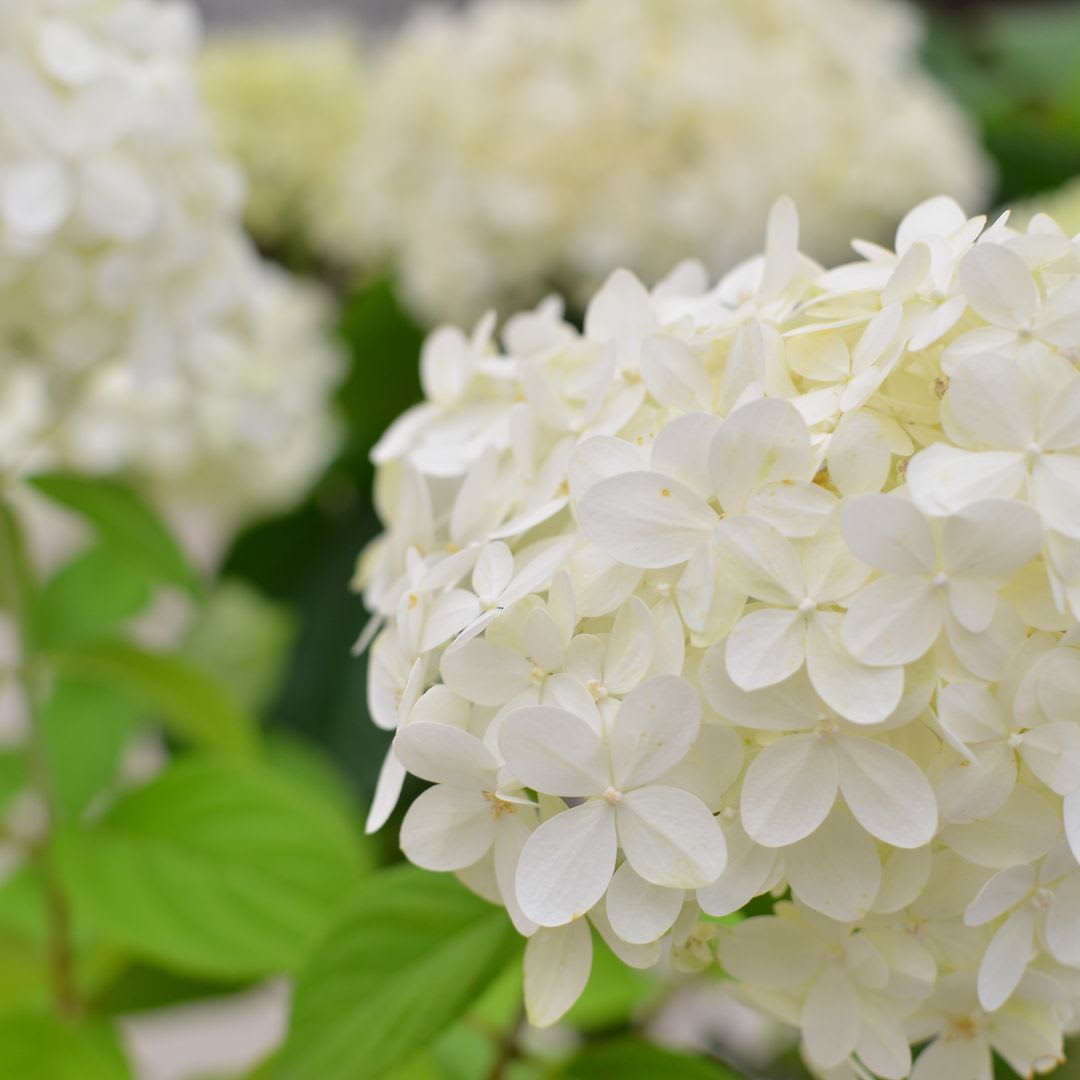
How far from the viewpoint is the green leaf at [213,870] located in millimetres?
477

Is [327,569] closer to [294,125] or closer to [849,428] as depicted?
[294,125]

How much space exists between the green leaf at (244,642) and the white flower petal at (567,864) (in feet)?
3.05

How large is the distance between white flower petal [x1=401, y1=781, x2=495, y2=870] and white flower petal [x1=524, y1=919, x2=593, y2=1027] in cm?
2

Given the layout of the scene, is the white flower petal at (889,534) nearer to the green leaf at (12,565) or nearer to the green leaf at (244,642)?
the green leaf at (12,565)

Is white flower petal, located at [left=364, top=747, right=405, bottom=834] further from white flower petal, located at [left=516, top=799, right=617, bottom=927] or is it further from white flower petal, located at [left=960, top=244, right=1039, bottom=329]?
white flower petal, located at [left=960, top=244, right=1039, bottom=329]

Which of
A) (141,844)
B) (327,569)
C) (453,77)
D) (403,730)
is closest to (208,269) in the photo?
(141,844)

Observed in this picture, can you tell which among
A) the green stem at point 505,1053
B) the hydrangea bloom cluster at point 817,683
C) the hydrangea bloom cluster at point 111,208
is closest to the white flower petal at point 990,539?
the hydrangea bloom cluster at point 817,683

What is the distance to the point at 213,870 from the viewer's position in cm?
51

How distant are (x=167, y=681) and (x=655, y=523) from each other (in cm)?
37

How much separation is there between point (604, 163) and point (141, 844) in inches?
21.7

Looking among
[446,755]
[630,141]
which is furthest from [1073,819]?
[630,141]

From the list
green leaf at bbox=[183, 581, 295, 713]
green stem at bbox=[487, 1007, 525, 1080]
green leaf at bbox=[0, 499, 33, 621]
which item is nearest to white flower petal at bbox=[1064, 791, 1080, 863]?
green stem at bbox=[487, 1007, 525, 1080]

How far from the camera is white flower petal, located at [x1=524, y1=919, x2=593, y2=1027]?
→ 0.28 metres

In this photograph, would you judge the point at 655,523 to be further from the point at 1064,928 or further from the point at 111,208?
the point at 111,208
